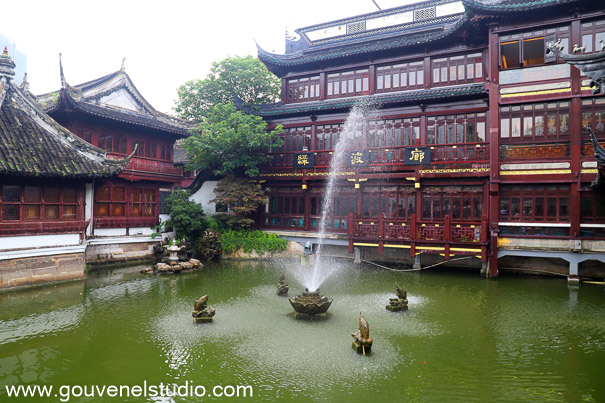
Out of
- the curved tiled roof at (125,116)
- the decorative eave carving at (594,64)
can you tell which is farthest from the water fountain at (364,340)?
the curved tiled roof at (125,116)

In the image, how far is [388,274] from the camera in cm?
1648

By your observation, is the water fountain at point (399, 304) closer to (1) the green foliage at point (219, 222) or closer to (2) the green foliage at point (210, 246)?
(2) the green foliage at point (210, 246)

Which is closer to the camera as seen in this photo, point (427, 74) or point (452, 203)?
point (452, 203)

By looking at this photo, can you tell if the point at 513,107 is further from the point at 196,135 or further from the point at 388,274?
the point at 196,135

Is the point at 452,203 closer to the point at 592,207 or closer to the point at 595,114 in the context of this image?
the point at 592,207

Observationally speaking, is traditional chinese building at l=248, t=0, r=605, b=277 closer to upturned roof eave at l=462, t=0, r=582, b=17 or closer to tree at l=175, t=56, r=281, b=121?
upturned roof eave at l=462, t=0, r=582, b=17

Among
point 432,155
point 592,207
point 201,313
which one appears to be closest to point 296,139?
point 432,155

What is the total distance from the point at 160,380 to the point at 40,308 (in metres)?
6.45

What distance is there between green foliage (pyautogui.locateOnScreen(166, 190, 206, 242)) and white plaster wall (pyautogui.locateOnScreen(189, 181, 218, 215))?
88.0 inches

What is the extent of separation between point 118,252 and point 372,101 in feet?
48.4

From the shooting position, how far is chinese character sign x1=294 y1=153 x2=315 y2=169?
20469mm

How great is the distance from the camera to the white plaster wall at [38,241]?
1252cm

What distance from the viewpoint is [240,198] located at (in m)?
20.5

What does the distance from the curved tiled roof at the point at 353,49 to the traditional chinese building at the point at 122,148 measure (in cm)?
674
